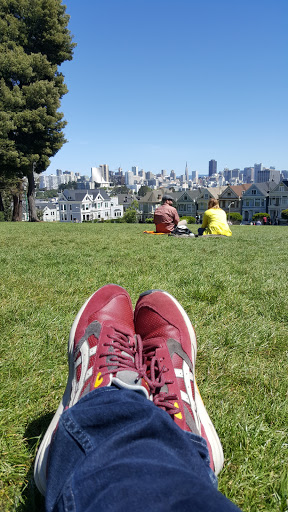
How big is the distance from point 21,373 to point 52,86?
76.5 feet

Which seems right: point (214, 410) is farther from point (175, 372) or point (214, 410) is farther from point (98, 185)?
point (98, 185)

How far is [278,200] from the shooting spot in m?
62.0

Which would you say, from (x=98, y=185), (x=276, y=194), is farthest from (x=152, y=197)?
(x=98, y=185)

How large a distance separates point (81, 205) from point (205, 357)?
7396cm

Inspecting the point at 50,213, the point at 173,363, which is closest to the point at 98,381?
the point at 173,363

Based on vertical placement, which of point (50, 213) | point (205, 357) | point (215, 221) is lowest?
point (205, 357)

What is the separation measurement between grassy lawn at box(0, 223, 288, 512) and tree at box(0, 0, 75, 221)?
62.9ft

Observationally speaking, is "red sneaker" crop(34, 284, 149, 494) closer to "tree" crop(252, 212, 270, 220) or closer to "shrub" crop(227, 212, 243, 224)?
"shrub" crop(227, 212, 243, 224)

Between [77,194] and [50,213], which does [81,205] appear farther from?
[50,213]

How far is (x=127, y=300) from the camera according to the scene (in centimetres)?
203

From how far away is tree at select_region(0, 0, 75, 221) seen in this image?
19.7m

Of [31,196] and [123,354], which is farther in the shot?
[31,196]

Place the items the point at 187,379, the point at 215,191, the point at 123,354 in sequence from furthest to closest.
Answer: the point at 215,191, the point at 123,354, the point at 187,379

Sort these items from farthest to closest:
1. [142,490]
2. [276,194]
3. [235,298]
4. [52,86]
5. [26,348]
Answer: [276,194] → [52,86] → [235,298] → [26,348] → [142,490]
